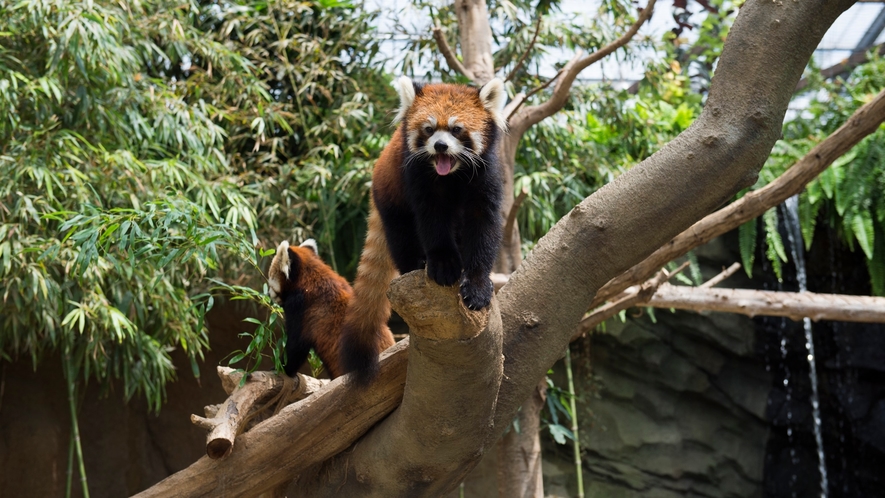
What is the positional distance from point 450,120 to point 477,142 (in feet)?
0.37

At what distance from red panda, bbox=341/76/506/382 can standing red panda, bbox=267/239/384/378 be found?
67cm

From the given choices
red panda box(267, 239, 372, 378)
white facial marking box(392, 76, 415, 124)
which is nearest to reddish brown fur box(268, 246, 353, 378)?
red panda box(267, 239, 372, 378)

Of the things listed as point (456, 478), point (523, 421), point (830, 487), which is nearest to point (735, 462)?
point (830, 487)

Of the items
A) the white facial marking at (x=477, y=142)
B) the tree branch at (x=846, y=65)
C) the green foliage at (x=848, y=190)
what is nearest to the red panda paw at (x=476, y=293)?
the white facial marking at (x=477, y=142)

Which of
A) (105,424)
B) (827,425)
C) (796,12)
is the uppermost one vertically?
(796,12)

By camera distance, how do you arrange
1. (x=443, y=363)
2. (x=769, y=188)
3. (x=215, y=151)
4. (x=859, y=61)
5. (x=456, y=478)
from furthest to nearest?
1. (x=859, y=61)
2. (x=215, y=151)
3. (x=769, y=188)
4. (x=456, y=478)
5. (x=443, y=363)

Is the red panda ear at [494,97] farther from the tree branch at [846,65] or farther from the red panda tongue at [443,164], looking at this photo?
the tree branch at [846,65]

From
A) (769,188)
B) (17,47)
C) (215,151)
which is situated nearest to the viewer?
(769,188)

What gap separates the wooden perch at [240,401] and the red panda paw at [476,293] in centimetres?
89

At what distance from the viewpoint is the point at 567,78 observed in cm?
347

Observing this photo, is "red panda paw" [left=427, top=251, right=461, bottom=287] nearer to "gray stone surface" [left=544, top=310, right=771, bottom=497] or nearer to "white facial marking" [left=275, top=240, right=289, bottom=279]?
"white facial marking" [left=275, top=240, right=289, bottom=279]

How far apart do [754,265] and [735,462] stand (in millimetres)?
1590

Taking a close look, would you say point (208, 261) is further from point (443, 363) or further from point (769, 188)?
point (769, 188)

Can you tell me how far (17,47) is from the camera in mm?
3711
